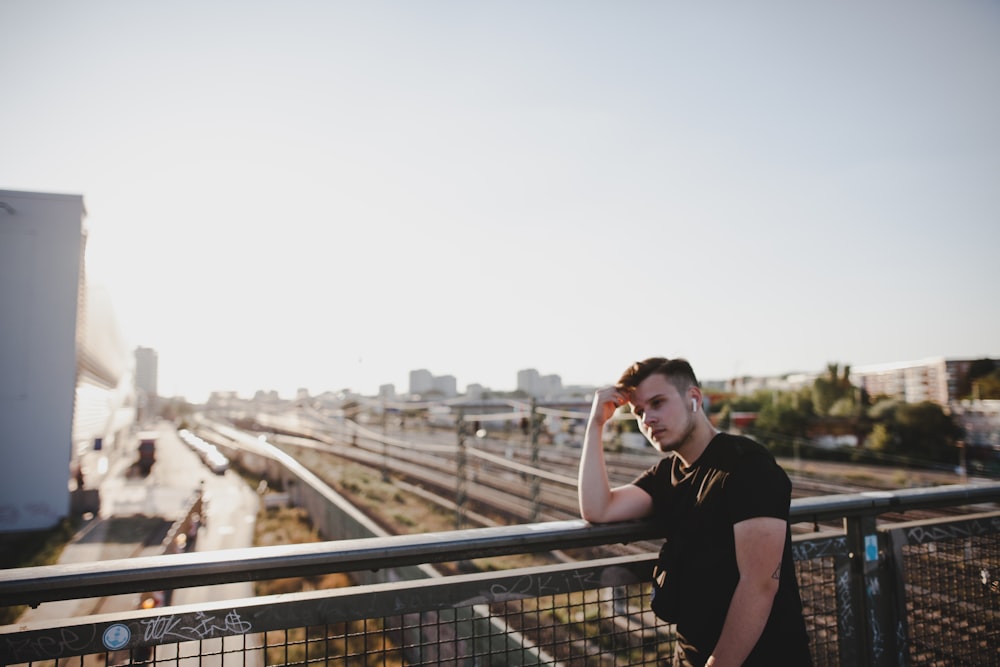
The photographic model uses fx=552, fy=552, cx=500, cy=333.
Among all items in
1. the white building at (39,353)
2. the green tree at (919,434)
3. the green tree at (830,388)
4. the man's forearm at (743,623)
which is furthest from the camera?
the green tree at (830,388)

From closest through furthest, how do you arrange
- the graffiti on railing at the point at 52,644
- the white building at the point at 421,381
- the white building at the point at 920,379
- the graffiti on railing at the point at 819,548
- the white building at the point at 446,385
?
the graffiti on railing at the point at 52,644, the graffiti on railing at the point at 819,548, the white building at the point at 920,379, the white building at the point at 421,381, the white building at the point at 446,385

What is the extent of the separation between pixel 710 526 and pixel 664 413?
0.48m

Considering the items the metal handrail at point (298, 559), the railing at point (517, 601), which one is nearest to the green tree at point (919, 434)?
the railing at point (517, 601)

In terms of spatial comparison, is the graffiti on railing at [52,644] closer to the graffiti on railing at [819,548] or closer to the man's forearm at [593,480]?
the man's forearm at [593,480]

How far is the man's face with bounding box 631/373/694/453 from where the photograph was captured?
2275 mm

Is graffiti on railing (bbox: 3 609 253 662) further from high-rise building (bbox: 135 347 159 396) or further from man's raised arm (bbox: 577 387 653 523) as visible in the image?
high-rise building (bbox: 135 347 159 396)

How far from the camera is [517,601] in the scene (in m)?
1.99

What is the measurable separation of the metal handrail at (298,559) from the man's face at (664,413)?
0.35 meters

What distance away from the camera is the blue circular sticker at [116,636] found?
1.53m

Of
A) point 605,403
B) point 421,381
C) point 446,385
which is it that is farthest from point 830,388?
point 605,403

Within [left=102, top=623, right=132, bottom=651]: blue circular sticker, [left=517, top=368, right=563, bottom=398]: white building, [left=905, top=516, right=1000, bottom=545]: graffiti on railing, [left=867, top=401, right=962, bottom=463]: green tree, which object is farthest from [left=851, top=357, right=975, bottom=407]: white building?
[left=102, top=623, right=132, bottom=651]: blue circular sticker

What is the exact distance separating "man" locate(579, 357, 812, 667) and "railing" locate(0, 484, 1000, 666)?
0.53 ft

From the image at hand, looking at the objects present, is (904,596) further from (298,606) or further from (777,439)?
(777,439)

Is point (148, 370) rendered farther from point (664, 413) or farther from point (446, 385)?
point (664, 413)
